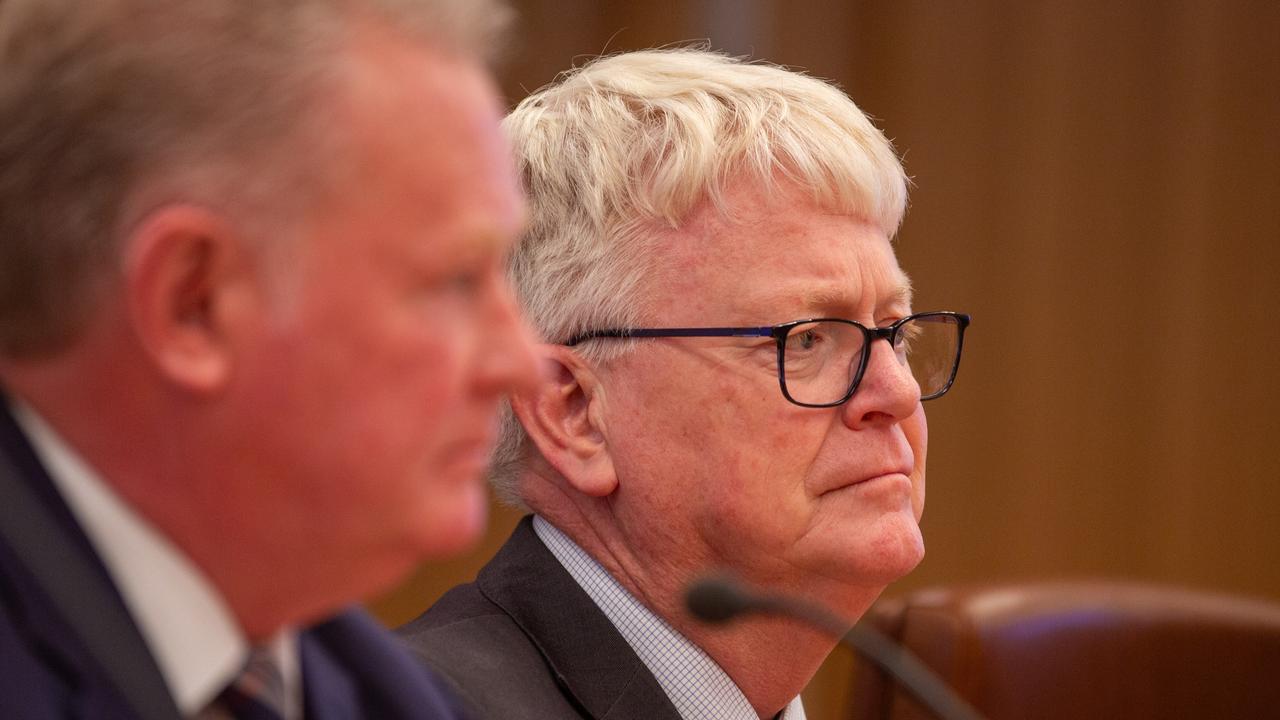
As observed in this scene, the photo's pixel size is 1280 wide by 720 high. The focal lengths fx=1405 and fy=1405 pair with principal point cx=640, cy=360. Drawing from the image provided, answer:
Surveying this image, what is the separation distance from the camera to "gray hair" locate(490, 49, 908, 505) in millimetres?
1676

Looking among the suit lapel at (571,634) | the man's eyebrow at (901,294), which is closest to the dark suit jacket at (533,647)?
the suit lapel at (571,634)

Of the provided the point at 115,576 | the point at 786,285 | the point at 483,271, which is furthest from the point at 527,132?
the point at 115,576

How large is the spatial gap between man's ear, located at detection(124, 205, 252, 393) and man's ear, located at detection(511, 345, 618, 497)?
87 cm

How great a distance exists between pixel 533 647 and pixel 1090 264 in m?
2.63

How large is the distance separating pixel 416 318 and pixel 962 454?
3.19 metres

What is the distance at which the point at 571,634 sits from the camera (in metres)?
1.66

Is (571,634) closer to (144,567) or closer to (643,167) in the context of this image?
(643,167)

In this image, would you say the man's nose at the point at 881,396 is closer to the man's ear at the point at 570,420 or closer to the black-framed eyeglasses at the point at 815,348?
the black-framed eyeglasses at the point at 815,348

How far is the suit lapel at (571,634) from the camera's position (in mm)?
1611

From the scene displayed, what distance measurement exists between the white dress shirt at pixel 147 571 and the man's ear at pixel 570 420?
0.82m

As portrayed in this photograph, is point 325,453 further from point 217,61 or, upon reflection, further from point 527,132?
point 527,132

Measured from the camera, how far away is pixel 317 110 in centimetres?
87

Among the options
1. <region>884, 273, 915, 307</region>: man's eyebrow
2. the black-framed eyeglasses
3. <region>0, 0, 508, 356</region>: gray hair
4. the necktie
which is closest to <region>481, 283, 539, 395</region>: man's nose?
<region>0, 0, 508, 356</region>: gray hair

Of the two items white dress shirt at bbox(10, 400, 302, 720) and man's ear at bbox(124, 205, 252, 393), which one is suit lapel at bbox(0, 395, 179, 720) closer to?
white dress shirt at bbox(10, 400, 302, 720)
